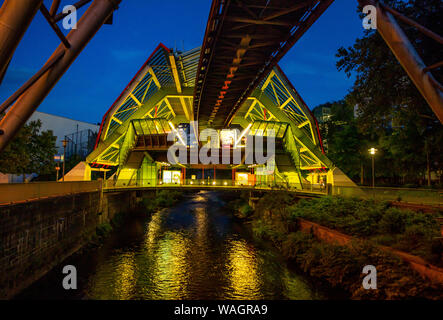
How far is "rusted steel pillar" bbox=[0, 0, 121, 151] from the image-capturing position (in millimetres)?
5375

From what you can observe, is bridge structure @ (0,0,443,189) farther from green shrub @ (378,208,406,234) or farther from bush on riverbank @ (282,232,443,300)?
green shrub @ (378,208,406,234)

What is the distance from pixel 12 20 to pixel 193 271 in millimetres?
13638

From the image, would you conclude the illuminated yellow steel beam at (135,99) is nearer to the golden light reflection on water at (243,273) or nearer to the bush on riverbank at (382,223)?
the golden light reflection on water at (243,273)

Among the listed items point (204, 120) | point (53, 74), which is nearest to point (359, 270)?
point (53, 74)

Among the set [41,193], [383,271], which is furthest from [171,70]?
[383,271]

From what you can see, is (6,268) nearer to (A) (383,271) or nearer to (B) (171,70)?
(A) (383,271)

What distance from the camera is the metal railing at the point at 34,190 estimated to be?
11.6 metres

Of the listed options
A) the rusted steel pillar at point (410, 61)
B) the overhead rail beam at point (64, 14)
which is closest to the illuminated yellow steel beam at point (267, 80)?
the rusted steel pillar at point (410, 61)

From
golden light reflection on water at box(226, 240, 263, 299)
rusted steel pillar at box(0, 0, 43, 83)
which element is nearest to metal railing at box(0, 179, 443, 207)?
rusted steel pillar at box(0, 0, 43, 83)

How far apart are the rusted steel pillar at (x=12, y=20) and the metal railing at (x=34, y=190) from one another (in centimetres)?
898

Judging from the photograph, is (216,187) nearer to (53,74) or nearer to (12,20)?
(53,74)

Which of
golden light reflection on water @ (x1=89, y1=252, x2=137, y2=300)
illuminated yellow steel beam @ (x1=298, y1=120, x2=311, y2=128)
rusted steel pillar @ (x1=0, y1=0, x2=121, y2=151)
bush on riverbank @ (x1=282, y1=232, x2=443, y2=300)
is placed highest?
illuminated yellow steel beam @ (x1=298, y1=120, x2=311, y2=128)

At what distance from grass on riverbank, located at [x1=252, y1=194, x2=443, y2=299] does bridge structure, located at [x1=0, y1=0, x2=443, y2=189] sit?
6.83m

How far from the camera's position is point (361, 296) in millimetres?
11164
